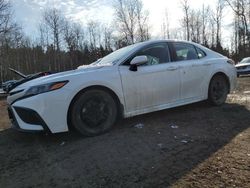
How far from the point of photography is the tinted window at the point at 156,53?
574 cm

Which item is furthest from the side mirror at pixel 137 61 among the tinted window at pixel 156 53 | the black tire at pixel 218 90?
the black tire at pixel 218 90

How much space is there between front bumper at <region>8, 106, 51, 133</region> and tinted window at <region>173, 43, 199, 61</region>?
2.93 m

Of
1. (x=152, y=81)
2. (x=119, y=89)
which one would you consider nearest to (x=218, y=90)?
(x=152, y=81)

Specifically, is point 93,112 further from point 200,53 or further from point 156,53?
point 200,53

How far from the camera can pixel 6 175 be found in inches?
146

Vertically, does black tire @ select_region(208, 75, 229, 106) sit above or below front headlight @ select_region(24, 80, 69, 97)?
below

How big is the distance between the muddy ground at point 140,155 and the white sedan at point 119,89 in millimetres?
308

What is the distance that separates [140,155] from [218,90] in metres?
3.53

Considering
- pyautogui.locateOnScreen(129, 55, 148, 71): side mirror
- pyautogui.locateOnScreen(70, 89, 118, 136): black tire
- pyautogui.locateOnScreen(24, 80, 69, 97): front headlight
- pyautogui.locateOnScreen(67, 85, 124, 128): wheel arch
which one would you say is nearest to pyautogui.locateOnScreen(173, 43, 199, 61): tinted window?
pyautogui.locateOnScreen(129, 55, 148, 71): side mirror

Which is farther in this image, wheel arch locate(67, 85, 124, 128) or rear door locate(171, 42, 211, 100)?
rear door locate(171, 42, 211, 100)

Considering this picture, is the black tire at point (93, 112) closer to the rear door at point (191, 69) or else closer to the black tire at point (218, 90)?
the rear door at point (191, 69)

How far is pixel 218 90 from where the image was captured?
269 inches

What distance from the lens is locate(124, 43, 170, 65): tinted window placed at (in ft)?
18.8

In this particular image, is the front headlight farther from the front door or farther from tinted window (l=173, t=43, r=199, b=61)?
tinted window (l=173, t=43, r=199, b=61)
